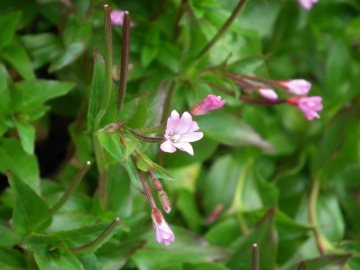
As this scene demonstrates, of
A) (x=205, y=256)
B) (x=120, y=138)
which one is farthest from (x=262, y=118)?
(x=120, y=138)

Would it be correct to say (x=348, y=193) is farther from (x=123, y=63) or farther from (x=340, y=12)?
(x=123, y=63)

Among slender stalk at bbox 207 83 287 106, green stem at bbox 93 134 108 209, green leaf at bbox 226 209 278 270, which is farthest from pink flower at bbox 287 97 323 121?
green stem at bbox 93 134 108 209

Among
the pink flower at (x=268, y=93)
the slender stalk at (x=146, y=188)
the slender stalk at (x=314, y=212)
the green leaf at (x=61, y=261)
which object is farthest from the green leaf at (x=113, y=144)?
the slender stalk at (x=314, y=212)

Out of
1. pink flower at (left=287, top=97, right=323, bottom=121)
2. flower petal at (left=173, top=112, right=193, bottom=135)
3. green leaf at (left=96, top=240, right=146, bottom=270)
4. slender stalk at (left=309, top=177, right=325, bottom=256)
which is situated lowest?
slender stalk at (left=309, top=177, right=325, bottom=256)

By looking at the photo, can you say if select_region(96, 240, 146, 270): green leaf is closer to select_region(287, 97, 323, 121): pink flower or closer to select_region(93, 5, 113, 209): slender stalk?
select_region(93, 5, 113, 209): slender stalk

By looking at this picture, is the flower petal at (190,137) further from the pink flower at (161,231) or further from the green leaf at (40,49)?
the green leaf at (40,49)
